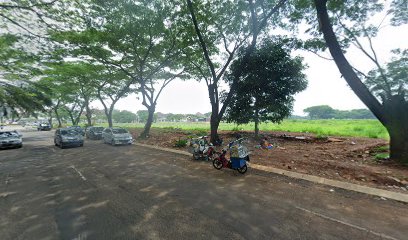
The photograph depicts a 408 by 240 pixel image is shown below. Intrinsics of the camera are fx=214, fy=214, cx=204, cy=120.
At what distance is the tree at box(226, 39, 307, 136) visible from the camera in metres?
16.9

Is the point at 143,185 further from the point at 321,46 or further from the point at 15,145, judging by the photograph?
the point at 15,145


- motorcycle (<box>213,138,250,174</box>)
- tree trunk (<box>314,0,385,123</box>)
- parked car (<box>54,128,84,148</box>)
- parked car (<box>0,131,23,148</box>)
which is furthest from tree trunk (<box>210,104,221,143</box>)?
parked car (<box>0,131,23,148</box>)

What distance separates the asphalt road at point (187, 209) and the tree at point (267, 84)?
10528 millimetres

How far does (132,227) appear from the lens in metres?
4.27

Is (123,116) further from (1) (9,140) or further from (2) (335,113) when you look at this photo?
(2) (335,113)

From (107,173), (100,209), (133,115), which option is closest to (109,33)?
(107,173)

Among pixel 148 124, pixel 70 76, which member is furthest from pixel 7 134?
pixel 70 76

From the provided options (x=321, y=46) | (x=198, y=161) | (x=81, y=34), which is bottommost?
Result: (x=198, y=161)

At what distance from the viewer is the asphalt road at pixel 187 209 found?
413cm

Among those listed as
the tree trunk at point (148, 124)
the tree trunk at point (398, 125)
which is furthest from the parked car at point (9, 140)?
the tree trunk at point (398, 125)

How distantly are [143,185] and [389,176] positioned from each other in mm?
8501

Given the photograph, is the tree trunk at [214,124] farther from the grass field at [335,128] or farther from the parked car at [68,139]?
the parked car at [68,139]

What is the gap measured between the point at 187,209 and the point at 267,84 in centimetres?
1451

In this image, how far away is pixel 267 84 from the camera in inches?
691
